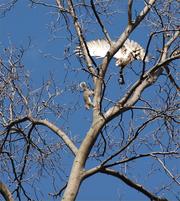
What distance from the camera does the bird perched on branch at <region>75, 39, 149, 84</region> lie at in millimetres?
9070

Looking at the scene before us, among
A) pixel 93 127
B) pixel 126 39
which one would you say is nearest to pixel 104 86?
pixel 93 127

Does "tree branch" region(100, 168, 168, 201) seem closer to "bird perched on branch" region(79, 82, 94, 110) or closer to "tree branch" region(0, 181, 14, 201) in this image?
"bird perched on branch" region(79, 82, 94, 110)

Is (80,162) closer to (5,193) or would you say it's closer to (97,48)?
(5,193)

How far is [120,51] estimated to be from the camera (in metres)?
9.30

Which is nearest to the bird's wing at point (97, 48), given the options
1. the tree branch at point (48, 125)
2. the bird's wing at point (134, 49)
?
the bird's wing at point (134, 49)

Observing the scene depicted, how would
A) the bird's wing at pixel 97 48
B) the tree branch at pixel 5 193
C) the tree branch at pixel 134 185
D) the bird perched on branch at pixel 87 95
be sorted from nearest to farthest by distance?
the tree branch at pixel 5 193, the tree branch at pixel 134 185, the bird perched on branch at pixel 87 95, the bird's wing at pixel 97 48

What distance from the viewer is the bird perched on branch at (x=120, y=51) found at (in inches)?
357

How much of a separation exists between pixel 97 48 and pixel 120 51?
30 centimetres

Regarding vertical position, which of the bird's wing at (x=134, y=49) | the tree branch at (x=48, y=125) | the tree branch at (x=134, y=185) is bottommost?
the tree branch at (x=134, y=185)

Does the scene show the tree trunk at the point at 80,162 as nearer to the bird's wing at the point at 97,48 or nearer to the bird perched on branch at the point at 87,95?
the bird perched on branch at the point at 87,95

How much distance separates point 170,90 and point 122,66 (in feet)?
3.12

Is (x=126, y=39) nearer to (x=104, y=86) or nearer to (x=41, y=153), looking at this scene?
(x=104, y=86)

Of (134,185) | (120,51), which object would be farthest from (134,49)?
(134,185)

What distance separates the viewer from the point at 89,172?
801 centimetres
